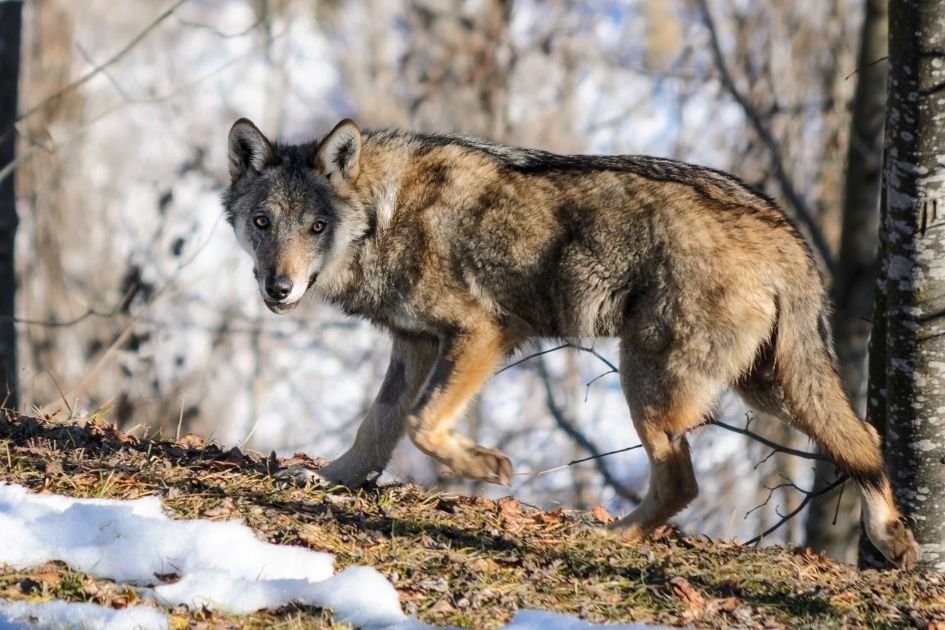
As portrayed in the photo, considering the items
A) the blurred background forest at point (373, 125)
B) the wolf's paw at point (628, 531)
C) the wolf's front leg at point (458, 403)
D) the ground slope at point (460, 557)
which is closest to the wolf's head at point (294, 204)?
the wolf's front leg at point (458, 403)

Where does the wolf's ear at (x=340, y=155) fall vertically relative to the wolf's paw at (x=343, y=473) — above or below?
above

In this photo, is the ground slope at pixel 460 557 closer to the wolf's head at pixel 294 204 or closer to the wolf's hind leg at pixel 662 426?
the wolf's hind leg at pixel 662 426

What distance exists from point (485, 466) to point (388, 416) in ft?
2.87

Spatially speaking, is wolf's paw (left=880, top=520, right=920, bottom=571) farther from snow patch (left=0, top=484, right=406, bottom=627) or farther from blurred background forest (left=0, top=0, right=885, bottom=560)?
blurred background forest (left=0, top=0, right=885, bottom=560)

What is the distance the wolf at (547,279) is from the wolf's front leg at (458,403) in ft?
0.04

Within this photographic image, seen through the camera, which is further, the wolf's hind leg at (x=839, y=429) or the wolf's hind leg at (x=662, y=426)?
the wolf's hind leg at (x=662, y=426)

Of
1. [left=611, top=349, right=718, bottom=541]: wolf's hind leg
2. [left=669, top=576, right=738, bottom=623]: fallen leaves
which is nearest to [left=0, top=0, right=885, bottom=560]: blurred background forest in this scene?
[left=611, top=349, right=718, bottom=541]: wolf's hind leg

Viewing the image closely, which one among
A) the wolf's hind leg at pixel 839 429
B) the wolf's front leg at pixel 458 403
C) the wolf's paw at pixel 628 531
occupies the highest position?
the wolf's hind leg at pixel 839 429

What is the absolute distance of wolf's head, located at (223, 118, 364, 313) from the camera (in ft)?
19.3

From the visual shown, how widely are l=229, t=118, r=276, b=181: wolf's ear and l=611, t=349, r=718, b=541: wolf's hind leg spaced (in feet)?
8.03

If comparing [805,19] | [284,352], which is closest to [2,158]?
[284,352]

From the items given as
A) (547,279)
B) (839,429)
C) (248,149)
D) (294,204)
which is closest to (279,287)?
(294,204)

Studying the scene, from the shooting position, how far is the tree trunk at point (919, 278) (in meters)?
5.48

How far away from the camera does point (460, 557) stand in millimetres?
4496
